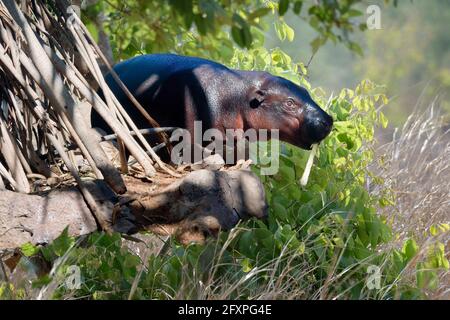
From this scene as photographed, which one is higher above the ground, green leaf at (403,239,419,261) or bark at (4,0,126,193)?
bark at (4,0,126,193)

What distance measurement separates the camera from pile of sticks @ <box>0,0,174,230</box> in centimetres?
441

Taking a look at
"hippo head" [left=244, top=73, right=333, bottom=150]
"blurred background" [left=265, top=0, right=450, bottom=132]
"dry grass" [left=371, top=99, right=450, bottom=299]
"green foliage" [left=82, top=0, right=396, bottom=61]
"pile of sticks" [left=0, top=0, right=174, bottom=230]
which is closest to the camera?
"green foliage" [left=82, top=0, right=396, bottom=61]

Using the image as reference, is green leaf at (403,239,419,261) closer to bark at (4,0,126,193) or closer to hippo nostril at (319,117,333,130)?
hippo nostril at (319,117,333,130)

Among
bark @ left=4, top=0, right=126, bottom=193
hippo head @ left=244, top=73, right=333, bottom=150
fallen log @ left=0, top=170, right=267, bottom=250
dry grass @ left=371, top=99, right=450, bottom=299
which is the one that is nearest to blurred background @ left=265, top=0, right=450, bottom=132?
dry grass @ left=371, top=99, right=450, bottom=299

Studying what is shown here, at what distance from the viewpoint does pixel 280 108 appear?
19.0 ft

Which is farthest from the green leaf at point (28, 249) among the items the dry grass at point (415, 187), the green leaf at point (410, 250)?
the dry grass at point (415, 187)

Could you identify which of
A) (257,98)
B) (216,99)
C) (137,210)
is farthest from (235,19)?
(257,98)

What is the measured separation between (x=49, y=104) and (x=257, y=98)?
1381mm

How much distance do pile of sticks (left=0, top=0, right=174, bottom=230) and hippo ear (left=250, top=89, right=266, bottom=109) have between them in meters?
0.83

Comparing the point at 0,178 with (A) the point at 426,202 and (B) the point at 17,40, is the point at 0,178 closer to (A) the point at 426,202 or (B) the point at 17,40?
(B) the point at 17,40

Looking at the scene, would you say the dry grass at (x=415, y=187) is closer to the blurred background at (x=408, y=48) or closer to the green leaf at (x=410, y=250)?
the green leaf at (x=410, y=250)

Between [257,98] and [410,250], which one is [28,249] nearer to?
[410,250]

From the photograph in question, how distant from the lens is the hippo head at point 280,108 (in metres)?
5.71
